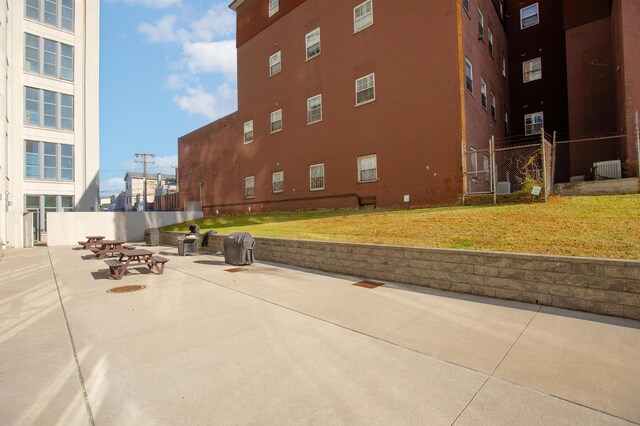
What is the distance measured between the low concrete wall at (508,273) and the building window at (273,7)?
2053 centimetres

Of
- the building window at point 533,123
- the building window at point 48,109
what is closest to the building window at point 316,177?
the building window at point 533,123

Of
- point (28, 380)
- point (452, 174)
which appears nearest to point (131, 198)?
point (452, 174)

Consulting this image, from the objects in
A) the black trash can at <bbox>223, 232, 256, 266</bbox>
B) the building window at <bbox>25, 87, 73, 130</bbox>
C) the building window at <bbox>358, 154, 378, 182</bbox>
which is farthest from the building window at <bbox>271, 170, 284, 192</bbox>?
the building window at <bbox>25, 87, 73, 130</bbox>

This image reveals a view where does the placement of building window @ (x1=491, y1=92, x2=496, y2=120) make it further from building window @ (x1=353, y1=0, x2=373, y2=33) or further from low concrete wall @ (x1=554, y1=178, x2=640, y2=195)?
building window @ (x1=353, y1=0, x2=373, y2=33)

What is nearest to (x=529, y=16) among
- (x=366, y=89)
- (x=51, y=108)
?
(x=366, y=89)

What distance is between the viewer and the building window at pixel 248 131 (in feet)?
81.7

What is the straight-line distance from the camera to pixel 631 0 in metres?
14.8

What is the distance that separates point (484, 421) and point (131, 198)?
71305 millimetres

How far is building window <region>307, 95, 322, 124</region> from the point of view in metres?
19.7

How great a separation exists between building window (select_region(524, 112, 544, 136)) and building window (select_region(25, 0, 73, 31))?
35.5m

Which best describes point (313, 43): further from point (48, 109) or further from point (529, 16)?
point (48, 109)

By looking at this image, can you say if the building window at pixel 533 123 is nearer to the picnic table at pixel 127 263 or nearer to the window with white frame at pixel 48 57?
the picnic table at pixel 127 263

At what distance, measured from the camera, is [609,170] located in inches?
591

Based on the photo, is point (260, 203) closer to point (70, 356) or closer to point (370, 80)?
point (370, 80)
